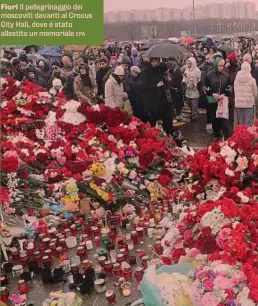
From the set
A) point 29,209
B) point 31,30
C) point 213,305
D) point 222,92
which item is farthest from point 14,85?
point 213,305

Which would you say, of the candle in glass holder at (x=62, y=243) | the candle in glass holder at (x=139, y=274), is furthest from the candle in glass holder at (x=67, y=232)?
the candle in glass holder at (x=139, y=274)

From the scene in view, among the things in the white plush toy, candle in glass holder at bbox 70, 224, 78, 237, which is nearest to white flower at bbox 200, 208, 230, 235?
candle in glass holder at bbox 70, 224, 78, 237

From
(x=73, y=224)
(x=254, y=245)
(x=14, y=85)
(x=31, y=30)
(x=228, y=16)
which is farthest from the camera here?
(x=228, y=16)

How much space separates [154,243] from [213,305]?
1431 millimetres

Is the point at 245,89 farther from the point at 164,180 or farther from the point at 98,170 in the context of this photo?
the point at 98,170

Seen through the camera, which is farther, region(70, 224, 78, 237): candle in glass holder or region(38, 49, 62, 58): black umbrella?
region(38, 49, 62, 58): black umbrella

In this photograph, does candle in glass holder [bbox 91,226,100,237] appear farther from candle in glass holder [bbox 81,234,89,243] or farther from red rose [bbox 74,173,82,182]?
red rose [bbox 74,173,82,182]

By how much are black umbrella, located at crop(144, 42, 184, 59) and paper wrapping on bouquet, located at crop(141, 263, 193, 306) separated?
5093mm

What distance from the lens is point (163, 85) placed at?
7.80m

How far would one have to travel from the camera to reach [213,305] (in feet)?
8.69

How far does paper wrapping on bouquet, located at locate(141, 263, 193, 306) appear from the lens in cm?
289

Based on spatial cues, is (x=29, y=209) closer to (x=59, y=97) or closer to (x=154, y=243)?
(x=154, y=243)

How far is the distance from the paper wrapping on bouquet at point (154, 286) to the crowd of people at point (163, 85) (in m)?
4.29

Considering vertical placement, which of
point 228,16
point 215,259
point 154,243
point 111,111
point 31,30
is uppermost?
point 228,16
